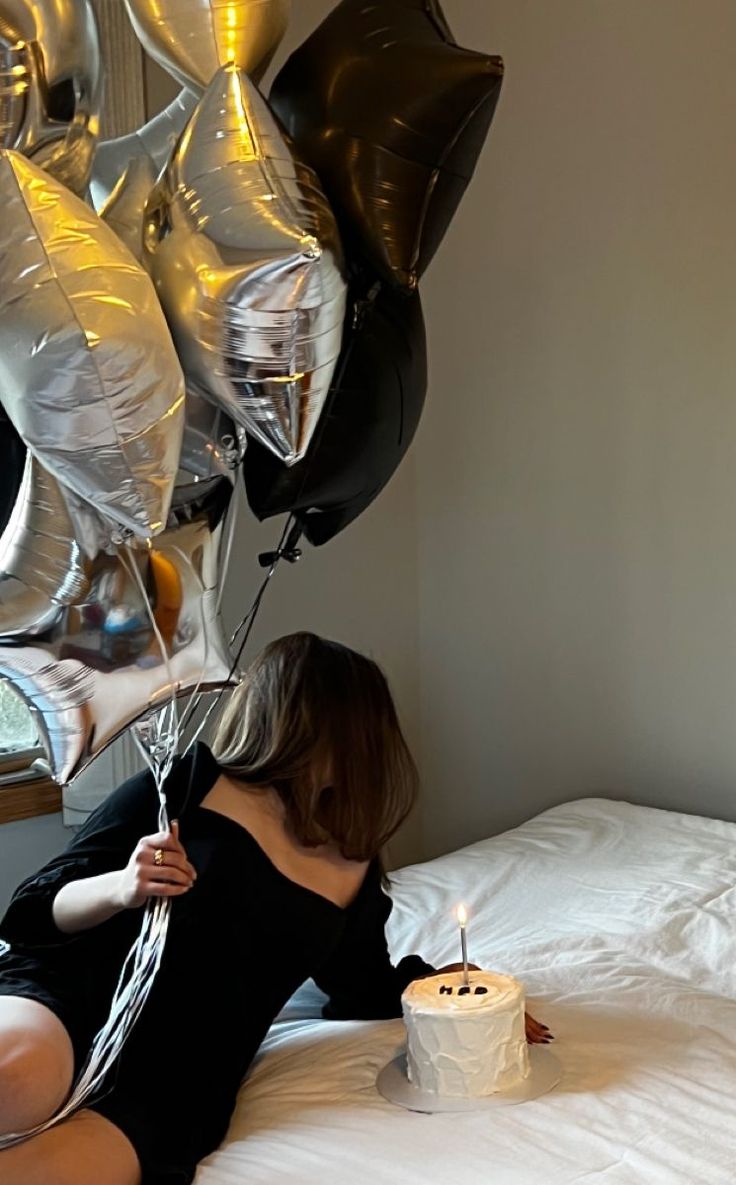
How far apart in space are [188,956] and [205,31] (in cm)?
89

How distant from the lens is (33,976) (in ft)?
4.25

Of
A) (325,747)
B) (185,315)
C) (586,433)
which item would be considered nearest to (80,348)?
(185,315)

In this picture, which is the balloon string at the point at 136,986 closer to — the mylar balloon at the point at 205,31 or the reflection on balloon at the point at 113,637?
the reflection on balloon at the point at 113,637

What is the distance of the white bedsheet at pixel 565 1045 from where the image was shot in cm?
116

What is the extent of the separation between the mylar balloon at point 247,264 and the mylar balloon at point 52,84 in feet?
0.29

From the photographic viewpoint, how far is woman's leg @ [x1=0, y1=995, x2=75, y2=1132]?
3.71ft

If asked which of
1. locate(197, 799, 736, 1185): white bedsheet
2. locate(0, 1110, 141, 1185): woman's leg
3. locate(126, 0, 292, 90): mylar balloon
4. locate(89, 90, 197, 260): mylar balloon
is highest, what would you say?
locate(126, 0, 292, 90): mylar balloon

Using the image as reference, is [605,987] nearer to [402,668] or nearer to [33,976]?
[33,976]

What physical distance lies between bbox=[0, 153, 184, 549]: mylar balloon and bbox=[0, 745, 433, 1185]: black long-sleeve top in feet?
1.69

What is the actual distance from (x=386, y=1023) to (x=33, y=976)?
40 cm

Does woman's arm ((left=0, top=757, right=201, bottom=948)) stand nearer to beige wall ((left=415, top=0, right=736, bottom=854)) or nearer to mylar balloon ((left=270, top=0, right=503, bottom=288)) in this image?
mylar balloon ((left=270, top=0, right=503, bottom=288))

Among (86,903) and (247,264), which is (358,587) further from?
(247,264)

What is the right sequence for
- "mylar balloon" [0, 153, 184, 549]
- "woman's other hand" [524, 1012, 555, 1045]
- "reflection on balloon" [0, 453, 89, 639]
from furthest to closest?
"woman's other hand" [524, 1012, 555, 1045], "reflection on balloon" [0, 453, 89, 639], "mylar balloon" [0, 153, 184, 549]

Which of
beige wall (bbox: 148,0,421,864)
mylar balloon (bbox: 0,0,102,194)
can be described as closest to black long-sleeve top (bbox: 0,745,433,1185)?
mylar balloon (bbox: 0,0,102,194)
